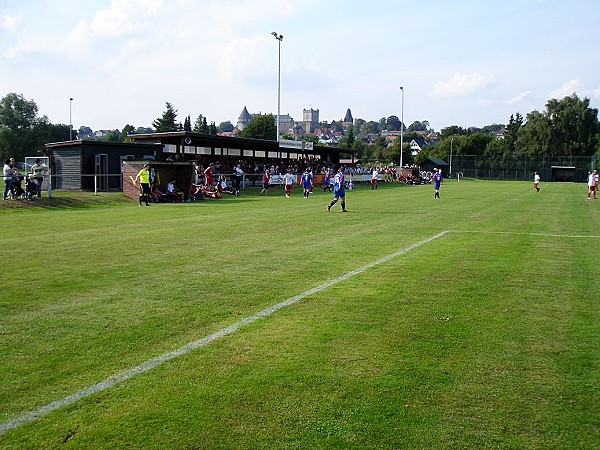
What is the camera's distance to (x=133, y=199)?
1195 inches

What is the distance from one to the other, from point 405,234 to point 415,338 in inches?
387

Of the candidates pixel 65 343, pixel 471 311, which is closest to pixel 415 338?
pixel 471 311

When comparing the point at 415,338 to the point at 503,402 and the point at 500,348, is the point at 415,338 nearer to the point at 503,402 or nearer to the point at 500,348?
the point at 500,348

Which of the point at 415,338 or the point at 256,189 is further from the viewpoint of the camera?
the point at 256,189

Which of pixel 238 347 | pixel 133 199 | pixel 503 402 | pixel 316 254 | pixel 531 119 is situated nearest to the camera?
pixel 503 402

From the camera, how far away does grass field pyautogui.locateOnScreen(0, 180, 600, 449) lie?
4219 mm

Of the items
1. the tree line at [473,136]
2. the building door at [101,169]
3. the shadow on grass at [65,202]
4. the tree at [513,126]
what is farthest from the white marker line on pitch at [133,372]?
the tree at [513,126]

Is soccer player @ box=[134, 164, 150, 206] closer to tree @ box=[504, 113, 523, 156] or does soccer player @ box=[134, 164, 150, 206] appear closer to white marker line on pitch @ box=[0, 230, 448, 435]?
white marker line on pitch @ box=[0, 230, 448, 435]

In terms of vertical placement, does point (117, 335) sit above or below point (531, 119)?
below

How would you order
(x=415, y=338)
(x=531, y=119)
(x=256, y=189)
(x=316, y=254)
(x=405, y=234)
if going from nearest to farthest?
(x=415, y=338) → (x=316, y=254) → (x=405, y=234) → (x=256, y=189) → (x=531, y=119)

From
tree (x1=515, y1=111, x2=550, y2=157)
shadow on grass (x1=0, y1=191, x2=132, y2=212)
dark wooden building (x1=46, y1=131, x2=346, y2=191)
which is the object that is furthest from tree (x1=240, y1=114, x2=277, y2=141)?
shadow on grass (x1=0, y1=191, x2=132, y2=212)

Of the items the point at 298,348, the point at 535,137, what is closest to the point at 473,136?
the point at 535,137

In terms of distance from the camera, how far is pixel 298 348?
234 inches

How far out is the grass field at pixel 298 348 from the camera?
13.8 ft
